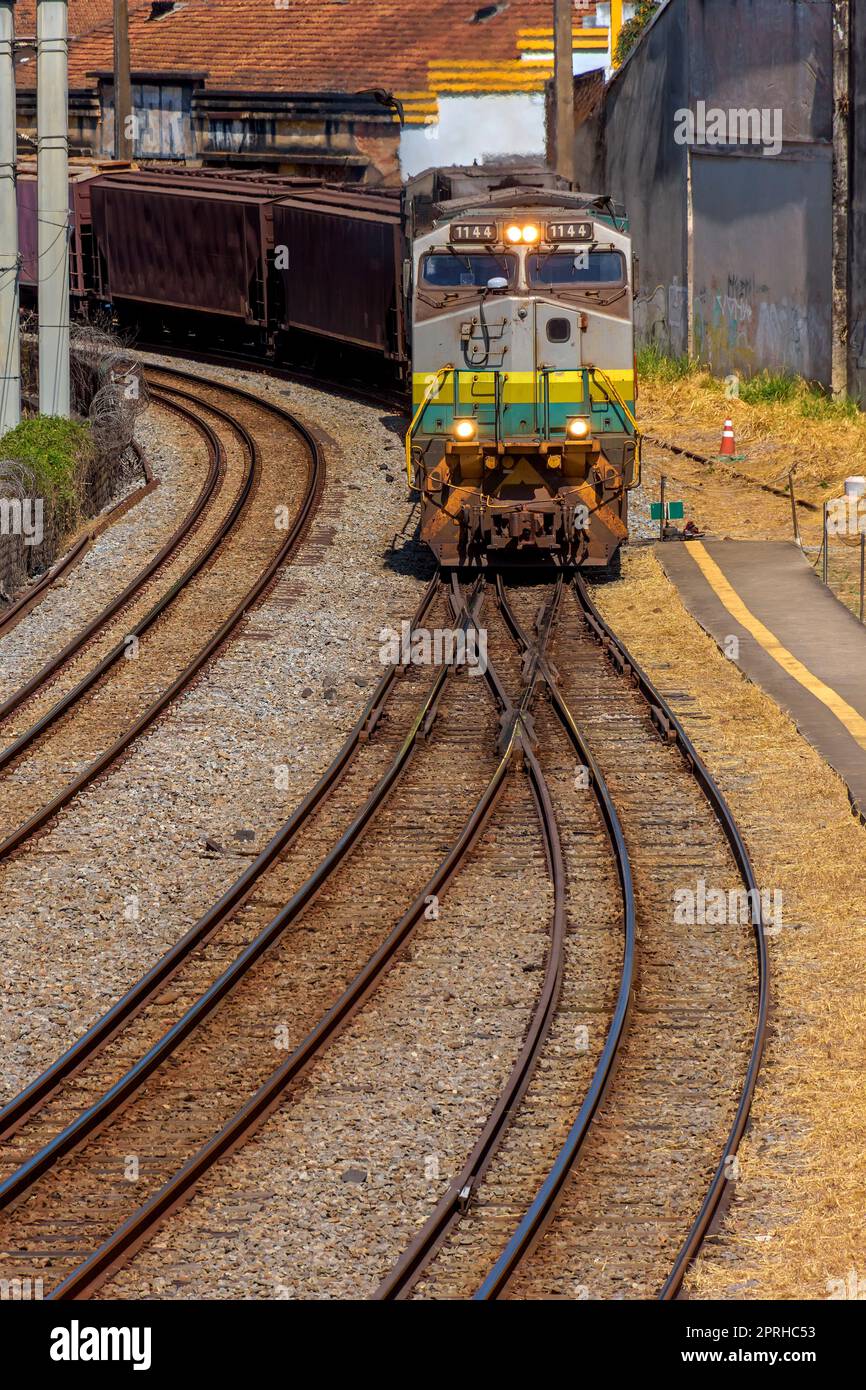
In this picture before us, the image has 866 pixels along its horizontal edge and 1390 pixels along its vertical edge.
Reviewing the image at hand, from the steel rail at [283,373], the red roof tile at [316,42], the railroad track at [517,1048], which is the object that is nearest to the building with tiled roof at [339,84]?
the red roof tile at [316,42]

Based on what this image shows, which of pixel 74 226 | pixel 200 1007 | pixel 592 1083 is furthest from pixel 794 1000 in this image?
pixel 74 226

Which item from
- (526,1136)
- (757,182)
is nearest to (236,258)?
(757,182)

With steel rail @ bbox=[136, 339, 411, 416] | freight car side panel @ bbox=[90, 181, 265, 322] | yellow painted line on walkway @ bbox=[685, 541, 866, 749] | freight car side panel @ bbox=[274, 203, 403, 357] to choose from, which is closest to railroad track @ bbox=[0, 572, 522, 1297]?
yellow painted line on walkway @ bbox=[685, 541, 866, 749]

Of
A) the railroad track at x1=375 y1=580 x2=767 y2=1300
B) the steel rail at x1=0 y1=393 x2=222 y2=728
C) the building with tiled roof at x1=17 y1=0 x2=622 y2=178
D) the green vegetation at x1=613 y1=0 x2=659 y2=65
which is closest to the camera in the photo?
the railroad track at x1=375 y1=580 x2=767 y2=1300

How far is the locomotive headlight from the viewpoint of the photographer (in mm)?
19781

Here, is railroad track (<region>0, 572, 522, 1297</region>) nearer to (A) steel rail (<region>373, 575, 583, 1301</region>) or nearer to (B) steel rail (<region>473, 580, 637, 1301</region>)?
(A) steel rail (<region>373, 575, 583, 1301</region>)

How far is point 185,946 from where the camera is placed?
1170 cm

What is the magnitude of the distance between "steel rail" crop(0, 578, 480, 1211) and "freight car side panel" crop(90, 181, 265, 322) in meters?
23.5

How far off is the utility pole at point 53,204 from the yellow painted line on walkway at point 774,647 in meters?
10.6

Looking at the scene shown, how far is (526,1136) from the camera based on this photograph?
9.34 metres

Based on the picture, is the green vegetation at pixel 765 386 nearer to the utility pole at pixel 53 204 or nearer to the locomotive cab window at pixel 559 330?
the locomotive cab window at pixel 559 330

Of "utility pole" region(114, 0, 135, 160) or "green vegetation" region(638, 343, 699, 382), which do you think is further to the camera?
"utility pole" region(114, 0, 135, 160)

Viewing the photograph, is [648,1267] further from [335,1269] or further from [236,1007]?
[236,1007]

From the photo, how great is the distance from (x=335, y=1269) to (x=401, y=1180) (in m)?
0.87
